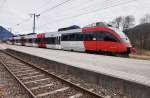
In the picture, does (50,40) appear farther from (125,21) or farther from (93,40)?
(125,21)

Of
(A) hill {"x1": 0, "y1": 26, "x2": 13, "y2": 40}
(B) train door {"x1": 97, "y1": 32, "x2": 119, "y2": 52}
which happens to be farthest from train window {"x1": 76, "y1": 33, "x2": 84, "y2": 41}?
(A) hill {"x1": 0, "y1": 26, "x2": 13, "y2": 40}

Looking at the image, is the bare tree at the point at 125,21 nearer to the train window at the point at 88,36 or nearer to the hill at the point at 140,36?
the hill at the point at 140,36

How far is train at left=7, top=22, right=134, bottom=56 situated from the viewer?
18.1 m

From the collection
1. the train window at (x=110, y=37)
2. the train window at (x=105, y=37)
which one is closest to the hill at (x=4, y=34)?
the train window at (x=105, y=37)

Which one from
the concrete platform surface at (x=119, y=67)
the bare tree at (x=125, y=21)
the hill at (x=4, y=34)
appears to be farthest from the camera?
the hill at (x=4, y=34)

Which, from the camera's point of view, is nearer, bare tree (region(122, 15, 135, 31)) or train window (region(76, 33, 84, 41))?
train window (region(76, 33, 84, 41))

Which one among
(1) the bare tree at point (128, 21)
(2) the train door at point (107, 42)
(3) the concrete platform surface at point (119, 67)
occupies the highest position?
(1) the bare tree at point (128, 21)

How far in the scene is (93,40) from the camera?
20672mm

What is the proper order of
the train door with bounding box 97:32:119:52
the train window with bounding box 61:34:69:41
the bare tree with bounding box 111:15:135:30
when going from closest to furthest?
the train door with bounding box 97:32:119:52, the train window with bounding box 61:34:69:41, the bare tree with bounding box 111:15:135:30

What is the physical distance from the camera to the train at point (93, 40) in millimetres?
18078

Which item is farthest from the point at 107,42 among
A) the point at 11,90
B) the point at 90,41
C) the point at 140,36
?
the point at 140,36

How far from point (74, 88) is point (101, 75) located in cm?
125

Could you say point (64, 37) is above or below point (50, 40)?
above

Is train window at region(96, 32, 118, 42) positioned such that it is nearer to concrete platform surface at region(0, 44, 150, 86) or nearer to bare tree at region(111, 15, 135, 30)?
concrete platform surface at region(0, 44, 150, 86)
